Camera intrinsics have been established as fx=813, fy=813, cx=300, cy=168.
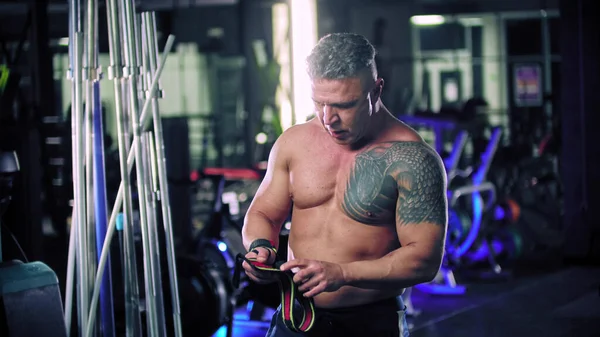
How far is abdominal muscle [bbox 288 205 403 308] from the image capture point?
8.04 ft

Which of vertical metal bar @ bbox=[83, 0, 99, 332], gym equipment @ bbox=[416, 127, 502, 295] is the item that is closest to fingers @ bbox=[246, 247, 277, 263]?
vertical metal bar @ bbox=[83, 0, 99, 332]

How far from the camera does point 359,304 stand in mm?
2488

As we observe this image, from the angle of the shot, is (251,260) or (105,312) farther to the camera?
(105,312)

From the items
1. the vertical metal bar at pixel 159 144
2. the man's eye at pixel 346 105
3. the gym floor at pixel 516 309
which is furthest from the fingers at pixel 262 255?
the gym floor at pixel 516 309

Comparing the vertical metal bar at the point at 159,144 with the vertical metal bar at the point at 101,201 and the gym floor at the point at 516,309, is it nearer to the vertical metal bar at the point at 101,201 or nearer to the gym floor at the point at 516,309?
the vertical metal bar at the point at 101,201

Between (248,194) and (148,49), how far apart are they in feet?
30.1

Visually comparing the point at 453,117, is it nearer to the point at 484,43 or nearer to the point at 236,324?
the point at 236,324

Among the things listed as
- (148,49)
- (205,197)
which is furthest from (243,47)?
(148,49)

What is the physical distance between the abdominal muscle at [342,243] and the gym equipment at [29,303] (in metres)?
0.82

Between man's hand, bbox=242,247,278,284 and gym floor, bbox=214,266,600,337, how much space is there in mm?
3011

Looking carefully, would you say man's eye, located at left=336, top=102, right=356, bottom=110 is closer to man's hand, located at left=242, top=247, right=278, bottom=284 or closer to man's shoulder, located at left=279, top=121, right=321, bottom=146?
man's shoulder, located at left=279, top=121, right=321, bottom=146

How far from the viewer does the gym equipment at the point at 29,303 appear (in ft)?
8.15

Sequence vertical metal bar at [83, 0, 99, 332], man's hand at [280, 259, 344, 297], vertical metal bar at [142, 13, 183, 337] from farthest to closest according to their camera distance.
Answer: vertical metal bar at [142, 13, 183, 337]
vertical metal bar at [83, 0, 99, 332]
man's hand at [280, 259, 344, 297]

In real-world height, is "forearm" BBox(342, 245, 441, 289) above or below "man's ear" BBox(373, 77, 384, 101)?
below
